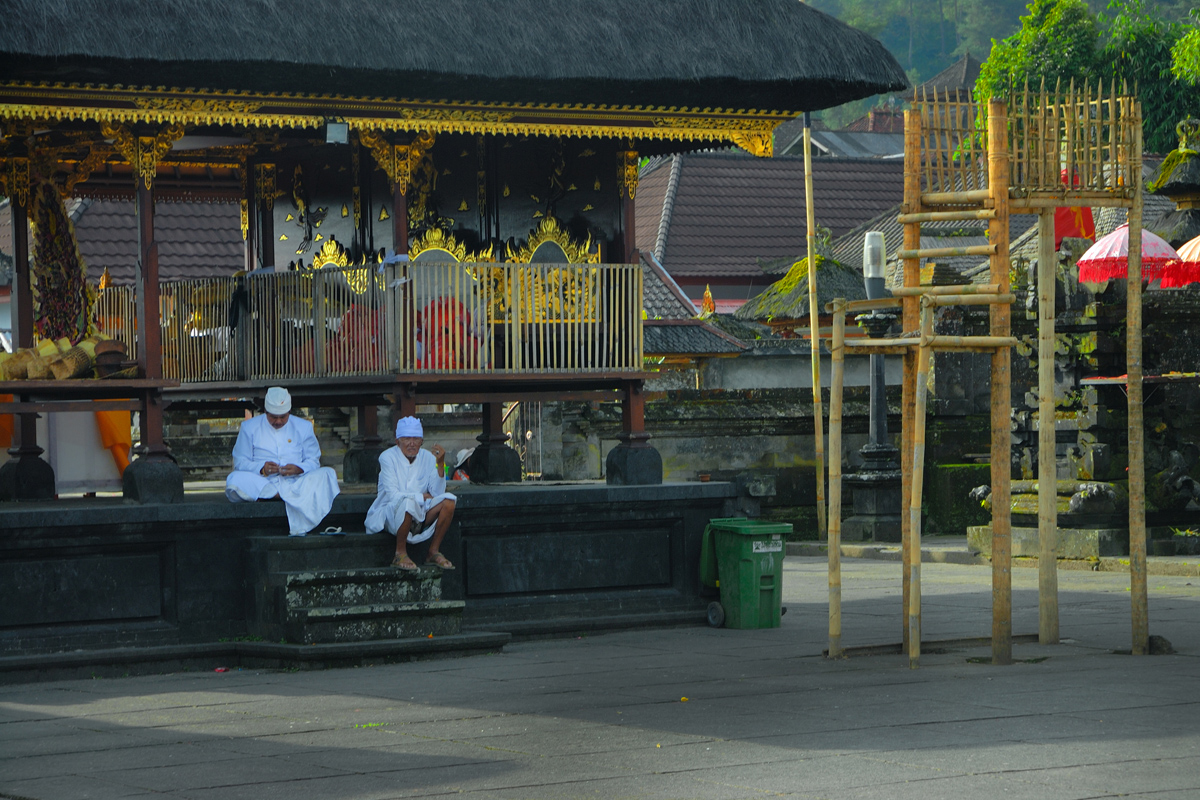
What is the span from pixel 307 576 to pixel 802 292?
18.9m

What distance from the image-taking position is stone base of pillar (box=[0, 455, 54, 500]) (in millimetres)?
15688

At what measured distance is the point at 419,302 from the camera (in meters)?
14.3

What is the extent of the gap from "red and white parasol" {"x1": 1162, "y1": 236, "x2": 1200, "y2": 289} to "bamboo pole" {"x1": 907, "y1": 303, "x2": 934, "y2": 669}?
50.0ft

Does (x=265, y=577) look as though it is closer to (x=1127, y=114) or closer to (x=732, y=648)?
(x=732, y=648)

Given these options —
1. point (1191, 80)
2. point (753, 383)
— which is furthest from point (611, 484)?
point (1191, 80)

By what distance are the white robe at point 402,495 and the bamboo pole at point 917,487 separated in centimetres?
388

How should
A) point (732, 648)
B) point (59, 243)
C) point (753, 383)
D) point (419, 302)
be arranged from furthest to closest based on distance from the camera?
point (753, 383) < point (59, 243) < point (419, 302) < point (732, 648)

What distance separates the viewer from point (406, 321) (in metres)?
14.2

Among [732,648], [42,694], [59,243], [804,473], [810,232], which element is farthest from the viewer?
[804,473]

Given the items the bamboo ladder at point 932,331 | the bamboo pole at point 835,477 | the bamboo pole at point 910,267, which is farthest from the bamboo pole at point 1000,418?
the bamboo pole at point 835,477

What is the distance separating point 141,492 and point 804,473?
44.1ft

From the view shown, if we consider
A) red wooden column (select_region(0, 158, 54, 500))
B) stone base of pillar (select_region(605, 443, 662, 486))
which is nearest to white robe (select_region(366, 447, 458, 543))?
stone base of pillar (select_region(605, 443, 662, 486))

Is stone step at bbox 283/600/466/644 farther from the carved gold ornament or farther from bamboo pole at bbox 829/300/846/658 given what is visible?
the carved gold ornament

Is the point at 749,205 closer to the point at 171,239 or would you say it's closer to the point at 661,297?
the point at 661,297
